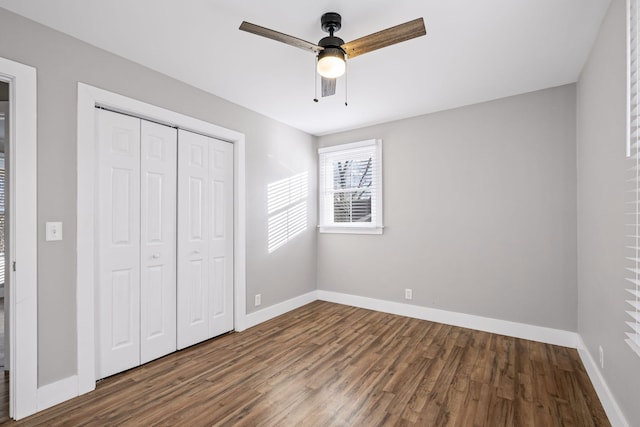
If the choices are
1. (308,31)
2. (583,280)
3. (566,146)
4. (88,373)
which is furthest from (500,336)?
(88,373)

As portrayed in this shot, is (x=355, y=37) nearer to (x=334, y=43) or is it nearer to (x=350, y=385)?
(x=334, y=43)

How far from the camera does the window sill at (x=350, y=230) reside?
4.18 meters

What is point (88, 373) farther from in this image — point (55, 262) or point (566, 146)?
point (566, 146)

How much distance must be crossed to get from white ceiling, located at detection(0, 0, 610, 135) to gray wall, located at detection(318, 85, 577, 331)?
39cm

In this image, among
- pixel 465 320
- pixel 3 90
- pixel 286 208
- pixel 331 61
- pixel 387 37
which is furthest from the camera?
pixel 286 208

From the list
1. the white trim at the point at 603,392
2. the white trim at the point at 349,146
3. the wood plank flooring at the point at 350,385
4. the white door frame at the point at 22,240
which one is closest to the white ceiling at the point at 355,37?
the white door frame at the point at 22,240

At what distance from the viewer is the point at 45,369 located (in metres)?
2.06

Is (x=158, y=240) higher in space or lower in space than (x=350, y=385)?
higher

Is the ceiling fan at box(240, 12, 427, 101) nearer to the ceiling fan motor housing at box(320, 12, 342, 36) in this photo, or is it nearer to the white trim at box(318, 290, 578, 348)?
the ceiling fan motor housing at box(320, 12, 342, 36)

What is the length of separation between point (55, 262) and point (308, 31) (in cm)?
238

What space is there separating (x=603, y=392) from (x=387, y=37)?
8.79ft

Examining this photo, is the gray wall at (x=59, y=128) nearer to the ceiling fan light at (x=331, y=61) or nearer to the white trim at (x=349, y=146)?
the ceiling fan light at (x=331, y=61)

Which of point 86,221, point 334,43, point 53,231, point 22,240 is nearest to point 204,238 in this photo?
point 86,221

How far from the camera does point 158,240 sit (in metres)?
2.79
